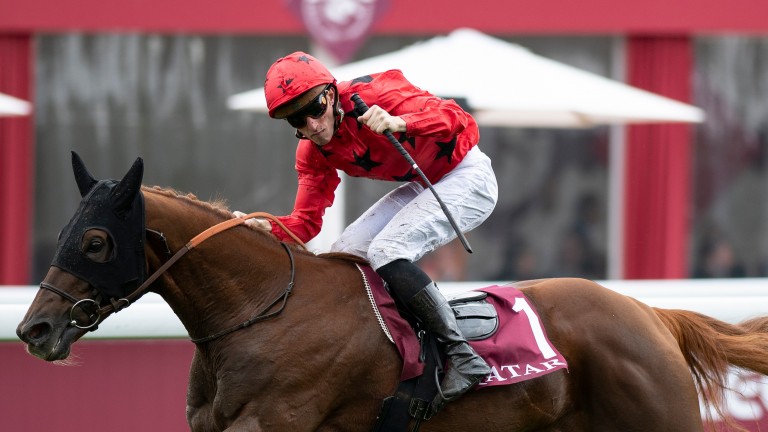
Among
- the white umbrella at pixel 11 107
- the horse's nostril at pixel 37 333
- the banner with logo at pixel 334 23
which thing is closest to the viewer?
the horse's nostril at pixel 37 333

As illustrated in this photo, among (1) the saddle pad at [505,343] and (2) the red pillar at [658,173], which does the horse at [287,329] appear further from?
(2) the red pillar at [658,173]

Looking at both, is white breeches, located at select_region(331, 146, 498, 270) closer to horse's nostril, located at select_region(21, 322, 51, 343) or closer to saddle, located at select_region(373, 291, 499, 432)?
saddle, located at select_region(373, 291, 499, 432)

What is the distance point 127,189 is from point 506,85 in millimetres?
5233

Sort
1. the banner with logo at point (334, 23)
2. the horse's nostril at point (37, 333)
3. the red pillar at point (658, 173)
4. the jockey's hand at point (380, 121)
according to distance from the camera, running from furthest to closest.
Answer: the red pillar at point (658, 173)
the banner with logo at point (334, 23)
the jockey's hand at point (380, 121)
the horse's nostril at point (37, 333)

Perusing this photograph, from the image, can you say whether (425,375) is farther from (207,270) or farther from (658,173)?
(658,173)

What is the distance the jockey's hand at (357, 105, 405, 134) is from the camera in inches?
146

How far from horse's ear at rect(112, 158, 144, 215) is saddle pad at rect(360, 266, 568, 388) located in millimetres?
962

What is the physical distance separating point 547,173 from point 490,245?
0.97 m

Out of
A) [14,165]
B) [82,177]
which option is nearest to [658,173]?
[14,165]

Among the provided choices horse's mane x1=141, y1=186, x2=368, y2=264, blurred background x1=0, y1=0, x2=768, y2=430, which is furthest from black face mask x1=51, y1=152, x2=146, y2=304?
blurred background x1=0, y1=0, x2=768, y2=430

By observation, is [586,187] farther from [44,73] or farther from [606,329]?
[606,329]

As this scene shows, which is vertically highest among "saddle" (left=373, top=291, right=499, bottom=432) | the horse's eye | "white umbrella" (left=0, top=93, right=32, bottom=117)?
"white umbrella" (left=0, top=93, right=32, bottom=117)

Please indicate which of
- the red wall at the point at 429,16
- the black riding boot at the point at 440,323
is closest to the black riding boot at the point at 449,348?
the black riding boot at the point at 440,323

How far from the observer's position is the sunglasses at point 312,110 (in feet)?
12.4
